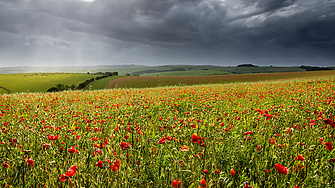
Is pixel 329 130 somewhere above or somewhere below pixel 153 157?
above

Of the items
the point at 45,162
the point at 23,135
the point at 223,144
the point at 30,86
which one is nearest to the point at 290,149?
the point at 223,144

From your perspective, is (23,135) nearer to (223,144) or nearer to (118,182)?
(118,182)

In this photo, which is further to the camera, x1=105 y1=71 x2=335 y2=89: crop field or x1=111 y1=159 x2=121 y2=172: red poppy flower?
x1=105 y1=71 x2=335 y2=89: crop field

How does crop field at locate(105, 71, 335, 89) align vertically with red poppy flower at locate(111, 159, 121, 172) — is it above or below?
above

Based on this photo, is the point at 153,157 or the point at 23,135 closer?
the point at 153,157

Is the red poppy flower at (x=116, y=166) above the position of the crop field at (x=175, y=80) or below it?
below

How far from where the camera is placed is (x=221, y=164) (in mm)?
2604

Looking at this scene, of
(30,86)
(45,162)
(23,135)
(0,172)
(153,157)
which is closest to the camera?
(0,172)

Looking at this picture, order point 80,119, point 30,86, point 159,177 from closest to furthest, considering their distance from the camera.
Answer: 1. point 159,177
2. point 80,119
3. point 30,86

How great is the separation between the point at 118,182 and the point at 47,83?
260 ft

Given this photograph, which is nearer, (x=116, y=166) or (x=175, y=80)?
(x=116, y=166)

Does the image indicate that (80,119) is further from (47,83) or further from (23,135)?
(47,83)

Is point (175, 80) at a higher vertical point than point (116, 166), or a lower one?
higher

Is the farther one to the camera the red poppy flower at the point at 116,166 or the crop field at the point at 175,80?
the crop field at the point at 175,80
